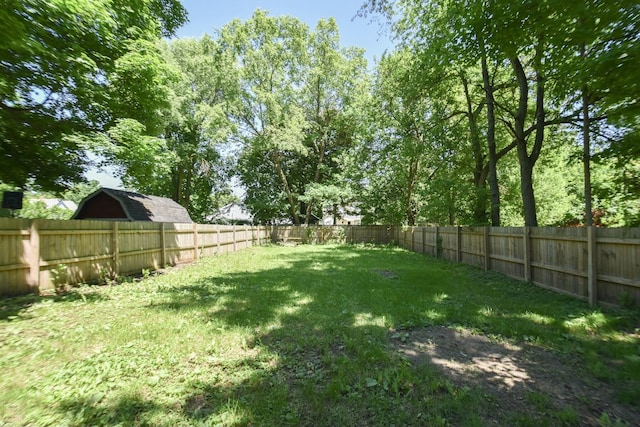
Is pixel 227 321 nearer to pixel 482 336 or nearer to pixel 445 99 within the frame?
pixel 482 336

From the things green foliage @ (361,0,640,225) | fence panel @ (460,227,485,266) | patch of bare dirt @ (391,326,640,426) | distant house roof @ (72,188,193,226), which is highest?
green foliage @ (361,0,640,225)

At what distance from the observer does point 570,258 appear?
6.45 metres

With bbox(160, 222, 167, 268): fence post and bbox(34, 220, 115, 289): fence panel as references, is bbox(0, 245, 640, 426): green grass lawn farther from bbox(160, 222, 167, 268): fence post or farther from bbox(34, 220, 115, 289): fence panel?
bbox(160, 222, 167, 268): fence post

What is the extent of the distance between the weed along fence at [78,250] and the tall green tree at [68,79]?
243 centimetres

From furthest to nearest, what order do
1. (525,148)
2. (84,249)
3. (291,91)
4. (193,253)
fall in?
1. (291,91)
2. (193,253)
3. (525,148)
4. (84,249)

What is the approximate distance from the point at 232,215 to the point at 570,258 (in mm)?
32874

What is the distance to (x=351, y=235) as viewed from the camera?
85.4 feet

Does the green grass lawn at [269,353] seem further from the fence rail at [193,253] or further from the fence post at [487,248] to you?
the fence post at [487,248]

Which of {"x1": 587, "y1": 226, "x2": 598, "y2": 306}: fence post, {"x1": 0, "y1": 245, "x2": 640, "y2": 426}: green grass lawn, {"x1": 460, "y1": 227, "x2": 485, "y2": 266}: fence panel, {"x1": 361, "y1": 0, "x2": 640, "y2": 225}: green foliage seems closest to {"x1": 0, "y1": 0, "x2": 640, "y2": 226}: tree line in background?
{"x1": 361, "y1": 0, "x2": 640, "y2": 225}: green foliage

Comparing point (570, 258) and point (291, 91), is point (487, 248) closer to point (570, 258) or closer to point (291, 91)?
point (570, 258)

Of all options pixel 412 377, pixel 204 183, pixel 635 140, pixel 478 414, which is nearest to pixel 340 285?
pixel 412 377

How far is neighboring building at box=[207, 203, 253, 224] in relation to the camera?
115ft

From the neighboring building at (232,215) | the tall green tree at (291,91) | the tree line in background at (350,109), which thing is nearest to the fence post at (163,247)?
the tree line in background at (350,109)

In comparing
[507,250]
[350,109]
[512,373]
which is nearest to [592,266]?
[507,250]
